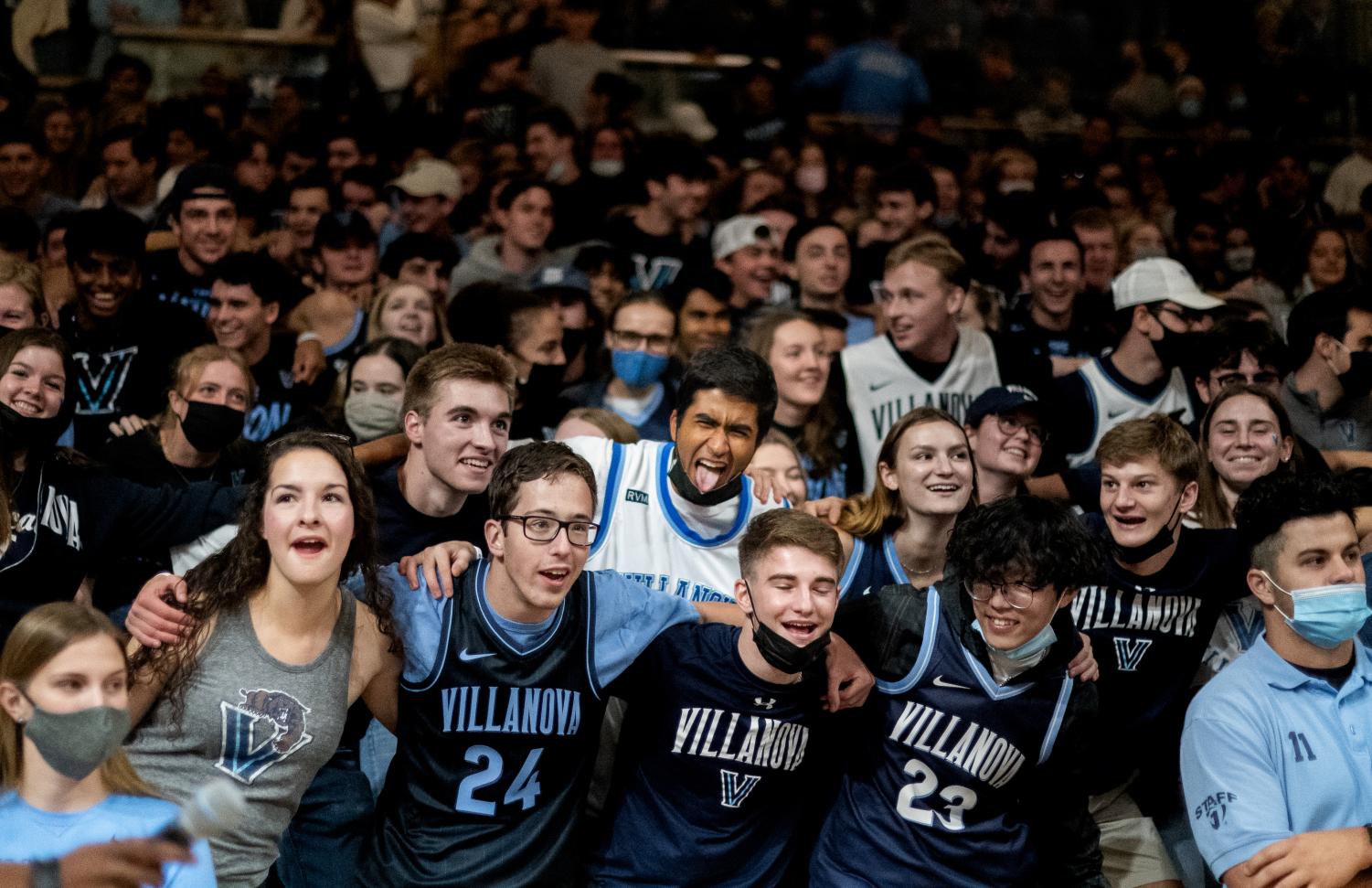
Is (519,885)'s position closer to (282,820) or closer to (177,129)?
(282,820)

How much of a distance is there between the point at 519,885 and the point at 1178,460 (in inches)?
103

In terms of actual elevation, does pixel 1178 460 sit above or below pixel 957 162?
below

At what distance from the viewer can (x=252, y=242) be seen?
8.39m

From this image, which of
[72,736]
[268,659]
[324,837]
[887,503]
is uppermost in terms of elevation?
[887,503]

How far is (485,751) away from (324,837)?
0.72 m

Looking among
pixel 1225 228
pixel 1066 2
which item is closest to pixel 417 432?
pixel 1225 228

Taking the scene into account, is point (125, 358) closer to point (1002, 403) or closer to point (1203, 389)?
point (1002, 403)

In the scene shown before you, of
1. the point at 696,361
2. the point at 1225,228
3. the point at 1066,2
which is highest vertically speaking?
the point at 1066,2

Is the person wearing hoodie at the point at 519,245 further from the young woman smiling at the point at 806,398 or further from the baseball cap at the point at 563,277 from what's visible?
the young woman smiling at the point at 806,398

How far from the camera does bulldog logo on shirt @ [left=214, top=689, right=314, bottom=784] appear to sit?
13.4 feet

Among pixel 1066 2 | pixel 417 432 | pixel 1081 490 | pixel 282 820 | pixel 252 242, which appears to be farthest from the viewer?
pixel 1066 2

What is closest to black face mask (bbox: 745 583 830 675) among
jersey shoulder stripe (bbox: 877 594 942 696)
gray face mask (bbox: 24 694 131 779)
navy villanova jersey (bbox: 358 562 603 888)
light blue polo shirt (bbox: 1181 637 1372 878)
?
jersey shoulder stripe (bbox: 877 594 942 696)

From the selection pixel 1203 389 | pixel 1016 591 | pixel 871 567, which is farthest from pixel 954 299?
pixel 1016 591

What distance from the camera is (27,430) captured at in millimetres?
4883
